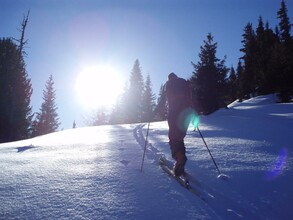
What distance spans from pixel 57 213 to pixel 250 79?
43.4m

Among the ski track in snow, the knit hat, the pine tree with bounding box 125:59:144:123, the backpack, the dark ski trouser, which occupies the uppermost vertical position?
the pine tree with bounding box 125:59:144:123

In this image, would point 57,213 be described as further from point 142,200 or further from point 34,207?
point 142,200

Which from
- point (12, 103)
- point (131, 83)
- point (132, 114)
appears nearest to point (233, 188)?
point (12, 103)

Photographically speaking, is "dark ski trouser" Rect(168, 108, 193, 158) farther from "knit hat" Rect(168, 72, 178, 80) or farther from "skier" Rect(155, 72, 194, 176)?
"knit hat" Rect(168, 72, 178, 80)

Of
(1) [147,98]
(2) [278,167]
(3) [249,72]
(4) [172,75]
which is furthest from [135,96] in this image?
(2) [278,167]

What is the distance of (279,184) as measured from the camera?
5.35m

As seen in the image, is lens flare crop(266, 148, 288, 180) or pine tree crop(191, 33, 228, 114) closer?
lens flare crop(266, 148, 288, 180)

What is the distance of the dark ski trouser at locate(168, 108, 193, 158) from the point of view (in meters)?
6.72

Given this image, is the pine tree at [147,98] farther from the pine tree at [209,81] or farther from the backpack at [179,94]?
the backpack at [179,94]

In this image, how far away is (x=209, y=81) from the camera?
1056 inches

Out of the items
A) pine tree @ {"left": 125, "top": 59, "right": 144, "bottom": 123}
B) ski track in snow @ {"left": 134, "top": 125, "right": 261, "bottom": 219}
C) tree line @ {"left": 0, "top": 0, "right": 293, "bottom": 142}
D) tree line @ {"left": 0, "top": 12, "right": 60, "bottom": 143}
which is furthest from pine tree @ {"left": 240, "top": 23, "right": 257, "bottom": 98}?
ski track in snow @ {"left": 134, "top": 125, "right": 261, "bottom": 219}

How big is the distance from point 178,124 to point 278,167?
232cm

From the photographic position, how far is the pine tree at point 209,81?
26420mm

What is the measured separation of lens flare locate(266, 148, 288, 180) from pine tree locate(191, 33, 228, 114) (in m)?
18.6
